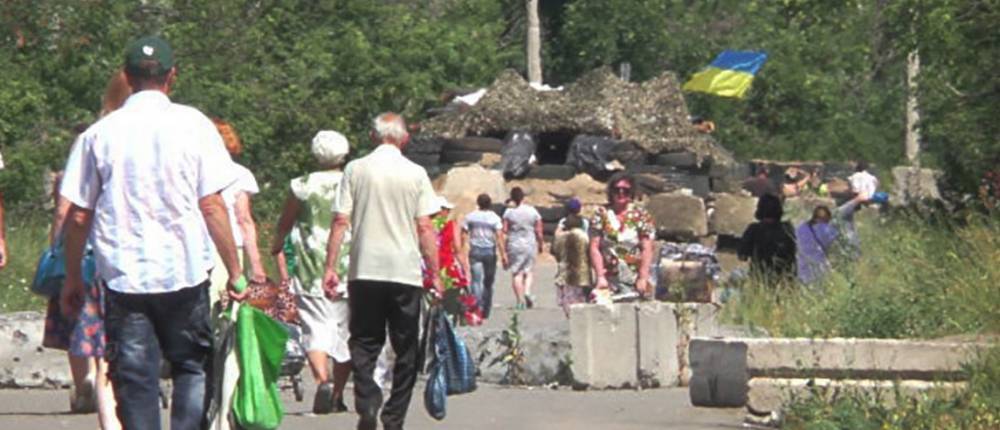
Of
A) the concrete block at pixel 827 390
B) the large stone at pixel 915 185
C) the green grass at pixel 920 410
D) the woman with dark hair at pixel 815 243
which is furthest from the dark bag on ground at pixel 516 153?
the green grass at pixel 920 410

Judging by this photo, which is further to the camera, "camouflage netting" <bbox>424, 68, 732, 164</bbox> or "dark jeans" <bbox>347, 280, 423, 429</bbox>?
"camouflage netting" <bbox>424, 68, 732, 164</bbox>

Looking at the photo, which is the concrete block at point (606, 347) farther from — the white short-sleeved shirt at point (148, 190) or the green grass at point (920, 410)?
the white short-sleeved shirt at point (148, 190)

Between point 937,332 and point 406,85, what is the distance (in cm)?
2382

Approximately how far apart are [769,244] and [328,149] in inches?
257

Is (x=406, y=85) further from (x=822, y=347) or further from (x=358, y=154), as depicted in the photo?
(x=822, y=347)

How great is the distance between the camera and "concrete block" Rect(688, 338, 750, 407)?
1270 centimetres

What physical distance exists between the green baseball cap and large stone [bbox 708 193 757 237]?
26825mm

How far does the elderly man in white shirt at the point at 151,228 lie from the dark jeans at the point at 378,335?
2872mm

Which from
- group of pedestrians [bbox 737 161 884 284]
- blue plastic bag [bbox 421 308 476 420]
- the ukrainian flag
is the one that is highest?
the ukrainian flag

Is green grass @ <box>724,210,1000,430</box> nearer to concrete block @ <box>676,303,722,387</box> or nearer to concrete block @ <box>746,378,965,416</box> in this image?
concrete block @ <box>746,378,965,416</box>

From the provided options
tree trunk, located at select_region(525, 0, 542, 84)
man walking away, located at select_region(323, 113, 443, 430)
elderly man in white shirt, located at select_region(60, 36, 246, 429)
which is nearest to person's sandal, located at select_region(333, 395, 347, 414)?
man walking away, located at select_region(323, 113, 443, 430)

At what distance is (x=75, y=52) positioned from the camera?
2936 centimetres

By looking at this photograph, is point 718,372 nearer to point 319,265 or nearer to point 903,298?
point 903,298

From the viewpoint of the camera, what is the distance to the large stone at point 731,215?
118 ft
